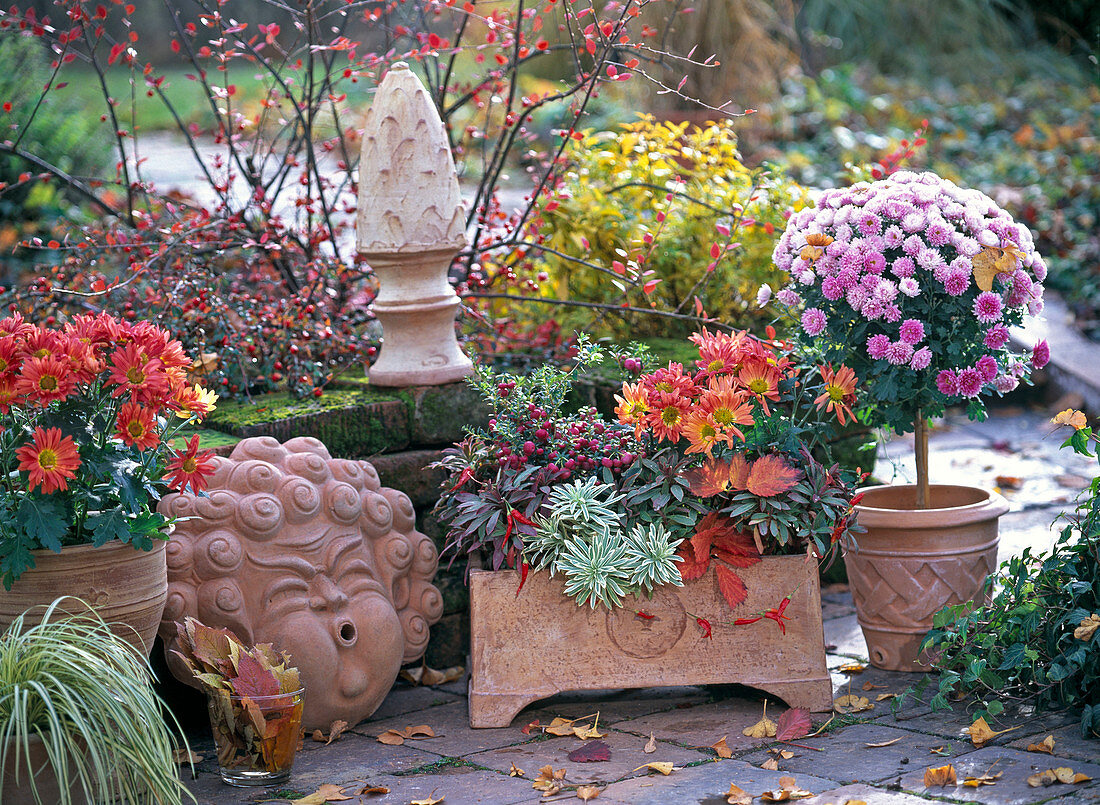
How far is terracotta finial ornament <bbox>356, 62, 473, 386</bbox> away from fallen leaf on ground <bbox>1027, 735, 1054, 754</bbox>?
6.44ft

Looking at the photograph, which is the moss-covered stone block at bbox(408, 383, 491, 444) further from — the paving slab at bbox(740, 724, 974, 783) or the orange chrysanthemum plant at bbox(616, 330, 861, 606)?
the paving slab at bbox(740, 724, 974, 783)

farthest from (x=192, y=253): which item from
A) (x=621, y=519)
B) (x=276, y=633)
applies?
(x=621, y=519)

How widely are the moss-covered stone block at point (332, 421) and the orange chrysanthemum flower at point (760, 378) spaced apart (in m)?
1.16

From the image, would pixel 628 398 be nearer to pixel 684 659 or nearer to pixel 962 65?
pixel 684 659

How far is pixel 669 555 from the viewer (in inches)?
120

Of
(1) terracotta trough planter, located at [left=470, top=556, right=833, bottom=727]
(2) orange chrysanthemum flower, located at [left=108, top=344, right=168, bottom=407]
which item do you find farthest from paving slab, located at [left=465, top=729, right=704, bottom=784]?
(2) orange chrysanthemum flower, located at [left=108, top=344, right=168, bottom=407]

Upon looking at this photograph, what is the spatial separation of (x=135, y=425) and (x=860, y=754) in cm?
186

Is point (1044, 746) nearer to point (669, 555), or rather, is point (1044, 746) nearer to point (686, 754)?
point (686, 754)

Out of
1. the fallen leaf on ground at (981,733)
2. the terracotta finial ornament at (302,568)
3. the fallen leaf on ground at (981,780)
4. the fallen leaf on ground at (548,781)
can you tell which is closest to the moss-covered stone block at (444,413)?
the terracotta finial ornament at (302,568)

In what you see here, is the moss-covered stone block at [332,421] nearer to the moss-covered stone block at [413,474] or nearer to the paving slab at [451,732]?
the moss-covered stone block at [413,474]

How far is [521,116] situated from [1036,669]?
240 centimetres

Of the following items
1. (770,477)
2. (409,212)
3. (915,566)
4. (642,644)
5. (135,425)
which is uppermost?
(409,212)

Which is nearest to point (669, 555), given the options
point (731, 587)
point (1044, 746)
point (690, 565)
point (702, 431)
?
point (690, 565)

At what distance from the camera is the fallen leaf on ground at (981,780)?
2.56 meters
